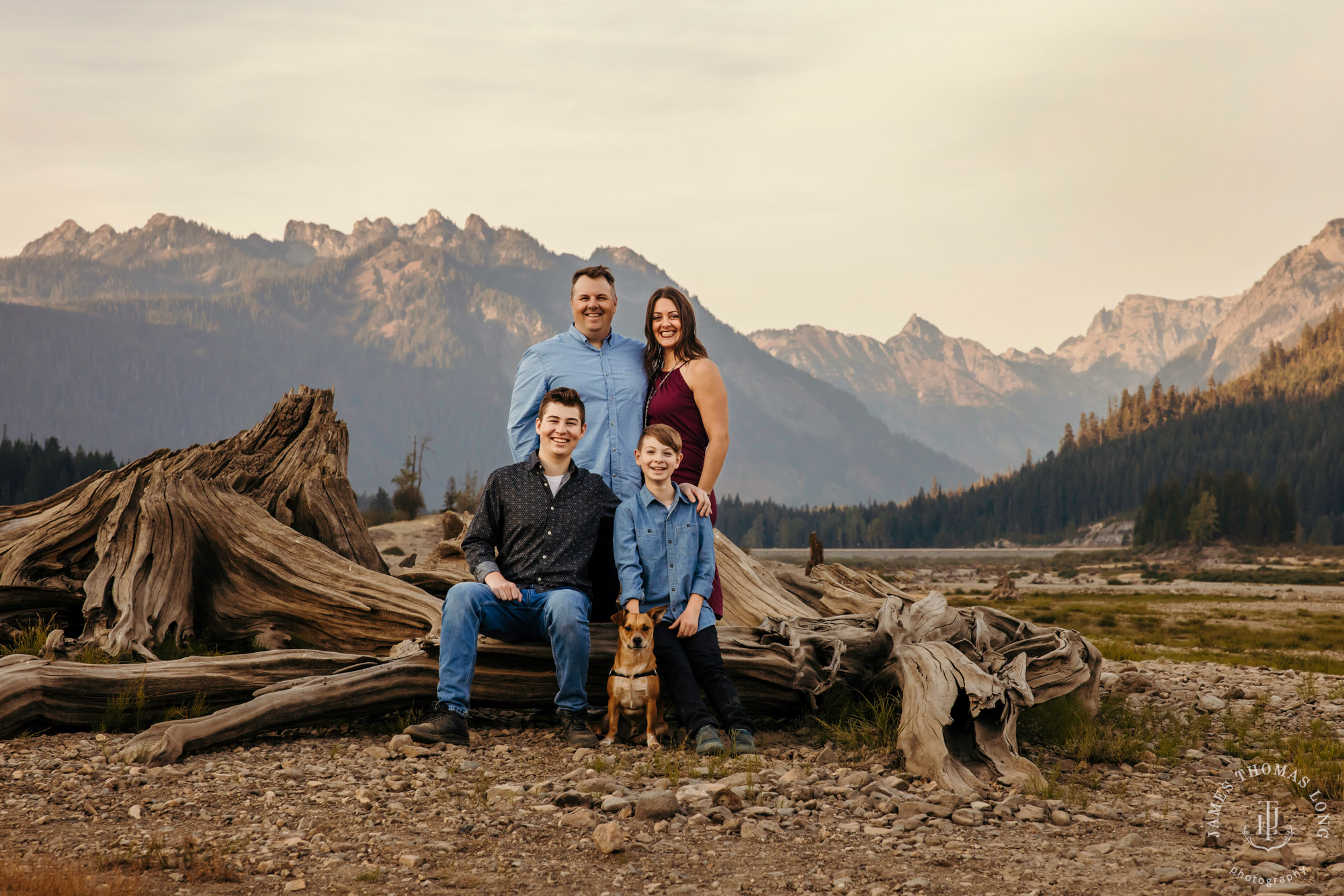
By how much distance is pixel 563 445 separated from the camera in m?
7.88

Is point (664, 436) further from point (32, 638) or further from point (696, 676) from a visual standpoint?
point (32, 638)

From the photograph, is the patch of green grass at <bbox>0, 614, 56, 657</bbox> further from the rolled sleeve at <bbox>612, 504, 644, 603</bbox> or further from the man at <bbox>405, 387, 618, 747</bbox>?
the rolled sleeve at <bbox>612, 504, 644, 603</bbox>

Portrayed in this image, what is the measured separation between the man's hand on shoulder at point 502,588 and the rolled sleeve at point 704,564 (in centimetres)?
146

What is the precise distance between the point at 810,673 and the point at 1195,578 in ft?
303

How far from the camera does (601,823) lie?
5.81 metres

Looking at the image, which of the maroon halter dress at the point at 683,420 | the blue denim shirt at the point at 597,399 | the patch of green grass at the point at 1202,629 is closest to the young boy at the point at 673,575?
the maroon halter dress at the point at 683,420

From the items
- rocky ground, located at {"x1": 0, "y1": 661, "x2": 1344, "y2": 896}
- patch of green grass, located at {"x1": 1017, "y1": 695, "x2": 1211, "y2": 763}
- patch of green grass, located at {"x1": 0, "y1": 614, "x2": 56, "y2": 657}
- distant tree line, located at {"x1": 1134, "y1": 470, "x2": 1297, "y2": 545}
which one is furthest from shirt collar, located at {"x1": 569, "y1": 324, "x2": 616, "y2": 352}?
distant tree line, located at {"x1": 1134, "y1": 470, "x2": 1297, "y2": 545}

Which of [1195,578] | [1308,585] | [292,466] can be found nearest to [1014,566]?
[1195,578]

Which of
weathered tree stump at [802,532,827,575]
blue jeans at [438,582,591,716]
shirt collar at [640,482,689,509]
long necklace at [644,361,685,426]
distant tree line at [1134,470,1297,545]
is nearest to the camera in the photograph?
blue jeans at [438,582,591,716]

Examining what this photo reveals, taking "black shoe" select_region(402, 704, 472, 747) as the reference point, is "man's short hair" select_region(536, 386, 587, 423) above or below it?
above

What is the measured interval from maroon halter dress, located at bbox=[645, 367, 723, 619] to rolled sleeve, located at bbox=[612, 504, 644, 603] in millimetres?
635

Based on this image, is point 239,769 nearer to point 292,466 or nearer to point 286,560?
point 286,560

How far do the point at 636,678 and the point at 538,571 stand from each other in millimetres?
1192

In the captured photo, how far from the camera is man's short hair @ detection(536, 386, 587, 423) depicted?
7844 millimetres
